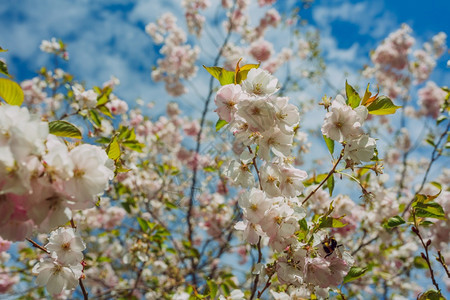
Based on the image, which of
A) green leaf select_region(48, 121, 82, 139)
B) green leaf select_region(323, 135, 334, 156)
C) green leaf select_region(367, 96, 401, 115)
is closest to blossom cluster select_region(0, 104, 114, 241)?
green leaf select_region(48, 121, 82, 139)

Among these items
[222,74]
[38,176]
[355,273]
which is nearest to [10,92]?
[38,176]

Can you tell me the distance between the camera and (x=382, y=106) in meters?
1.28

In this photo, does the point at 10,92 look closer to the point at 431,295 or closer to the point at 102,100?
the point at 102,100

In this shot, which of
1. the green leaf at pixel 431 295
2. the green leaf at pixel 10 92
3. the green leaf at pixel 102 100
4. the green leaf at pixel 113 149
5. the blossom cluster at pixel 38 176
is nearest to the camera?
the blossom cluster at pixel 38 176

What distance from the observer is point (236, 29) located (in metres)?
6.06

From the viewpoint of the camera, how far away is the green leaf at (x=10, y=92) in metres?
0.90

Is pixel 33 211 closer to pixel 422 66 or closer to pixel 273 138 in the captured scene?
pixel 273 138

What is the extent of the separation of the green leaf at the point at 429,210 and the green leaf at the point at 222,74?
1.03 meters

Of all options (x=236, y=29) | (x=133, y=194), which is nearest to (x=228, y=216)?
(x=133, y=194)

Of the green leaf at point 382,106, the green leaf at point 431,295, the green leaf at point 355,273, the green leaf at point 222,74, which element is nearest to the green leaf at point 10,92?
the green leaf at point 222,74

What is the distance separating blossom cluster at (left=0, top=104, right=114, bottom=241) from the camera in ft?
2.42

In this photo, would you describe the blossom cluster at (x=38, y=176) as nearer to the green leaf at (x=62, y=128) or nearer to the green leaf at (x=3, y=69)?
the green leaf at (x=62, y=128)

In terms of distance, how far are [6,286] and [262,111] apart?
505cm

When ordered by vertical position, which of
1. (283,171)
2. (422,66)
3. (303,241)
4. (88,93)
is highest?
(422,66)
